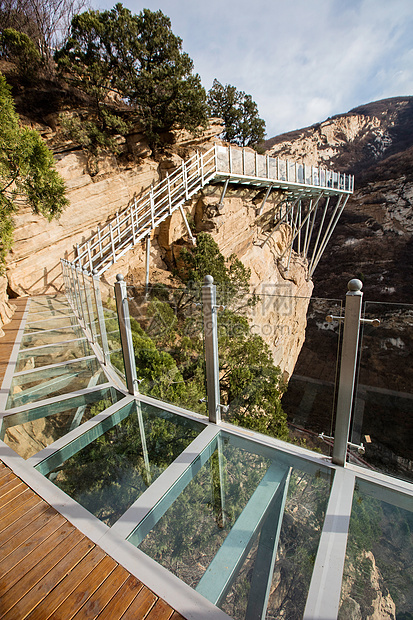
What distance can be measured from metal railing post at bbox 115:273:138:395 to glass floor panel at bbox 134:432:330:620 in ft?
4.25

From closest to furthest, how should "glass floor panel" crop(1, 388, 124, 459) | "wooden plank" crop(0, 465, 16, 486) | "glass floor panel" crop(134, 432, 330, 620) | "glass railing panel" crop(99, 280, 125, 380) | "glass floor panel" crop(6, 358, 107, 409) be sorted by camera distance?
1. "glass floor panel" crop(134, 432, 330, 620)
2. "wooden plank" crop(0, 465, 16, 486)
3. "glass floor panel" crop(1, 388, 124, 459)
4. "glass floor panel" crop(6, 358, 107, 409)
5. "glass railing panel" crop(99, 280, 125, 380)

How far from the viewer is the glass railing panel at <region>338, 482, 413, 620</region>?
1231mm

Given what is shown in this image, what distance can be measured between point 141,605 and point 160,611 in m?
0.09

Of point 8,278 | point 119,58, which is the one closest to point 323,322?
point 8,278

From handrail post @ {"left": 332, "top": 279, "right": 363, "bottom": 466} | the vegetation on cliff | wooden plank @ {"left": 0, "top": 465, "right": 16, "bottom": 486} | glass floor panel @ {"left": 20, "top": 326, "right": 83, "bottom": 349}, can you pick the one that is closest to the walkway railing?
glass floor panel @ {"left": 20, "top": 326, "right": 83, "bottom": 349}

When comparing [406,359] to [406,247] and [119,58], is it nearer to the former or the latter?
[119,58]

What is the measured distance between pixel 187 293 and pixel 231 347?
69 cm

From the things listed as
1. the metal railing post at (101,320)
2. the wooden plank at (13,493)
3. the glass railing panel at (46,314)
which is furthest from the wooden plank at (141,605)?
the glass railing panel at (46,314)

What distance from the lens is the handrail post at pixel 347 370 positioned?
1.81 meters

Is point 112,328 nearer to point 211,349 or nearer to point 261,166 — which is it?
point 211,349

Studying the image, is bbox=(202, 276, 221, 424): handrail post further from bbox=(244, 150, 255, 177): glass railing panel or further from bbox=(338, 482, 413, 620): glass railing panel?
bbox=(244, 150, 255, 177): glass railing panel

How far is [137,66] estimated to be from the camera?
13.7 m

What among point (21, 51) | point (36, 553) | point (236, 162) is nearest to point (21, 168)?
point (36, 553)

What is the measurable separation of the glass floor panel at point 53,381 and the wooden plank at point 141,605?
2.13 metres
